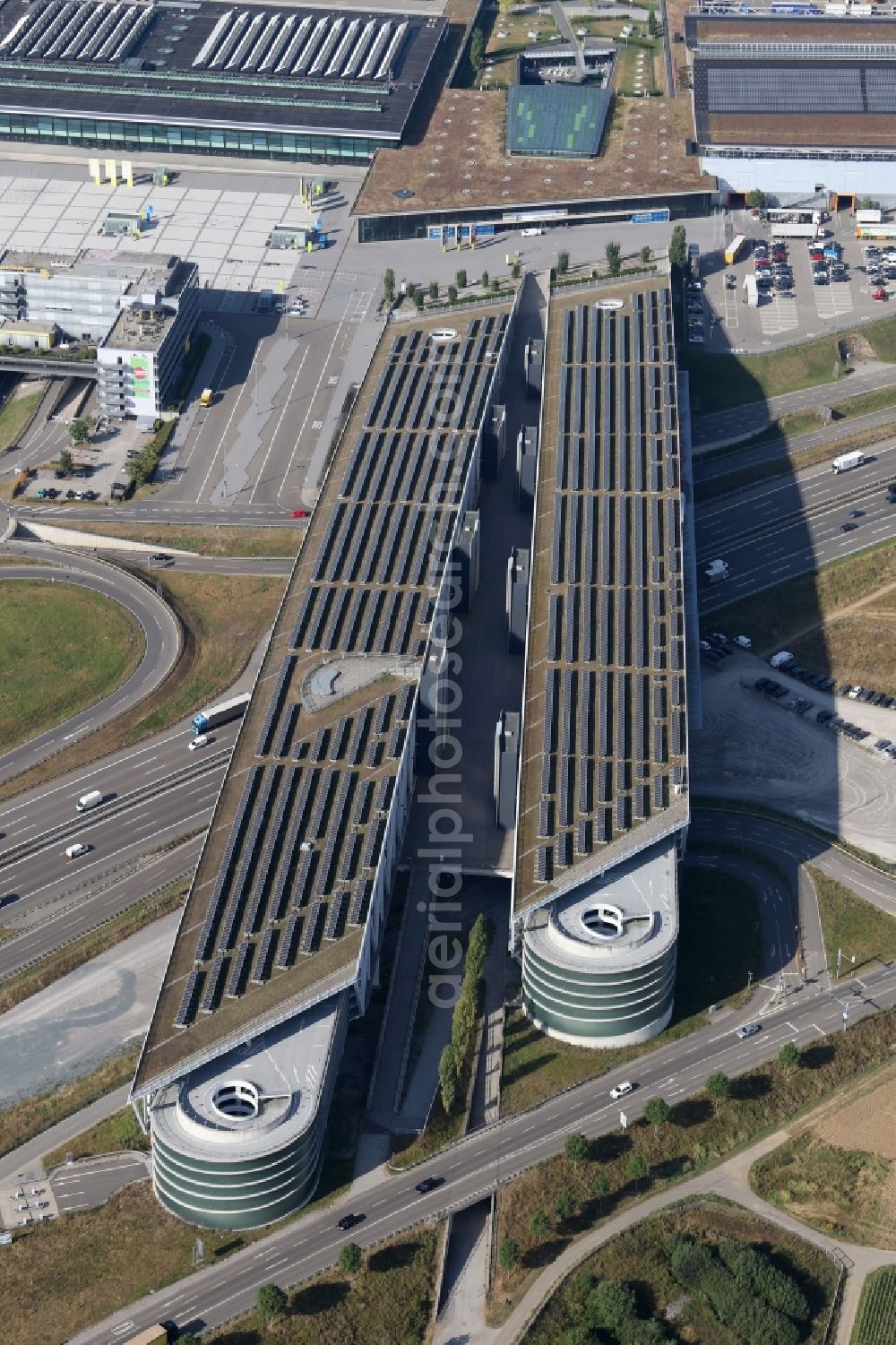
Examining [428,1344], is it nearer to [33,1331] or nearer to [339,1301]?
[339,1301]

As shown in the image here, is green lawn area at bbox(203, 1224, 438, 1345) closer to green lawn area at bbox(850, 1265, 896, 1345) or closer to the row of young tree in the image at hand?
the row of young tree

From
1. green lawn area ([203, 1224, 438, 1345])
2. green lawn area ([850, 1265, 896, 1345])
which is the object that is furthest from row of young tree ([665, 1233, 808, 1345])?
green lawn area ([203, 1224, 438, 1345])

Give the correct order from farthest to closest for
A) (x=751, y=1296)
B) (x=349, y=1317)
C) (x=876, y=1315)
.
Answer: (x=876, y=1315), (x=751, y=1296), (x=349, y=1317)

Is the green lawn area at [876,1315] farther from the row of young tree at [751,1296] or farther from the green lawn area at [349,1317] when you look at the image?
the green lawn area at [349,1317]

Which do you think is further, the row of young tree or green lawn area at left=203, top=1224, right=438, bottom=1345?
green lawn area at left=203, top=1224, right=438, bottom=1345

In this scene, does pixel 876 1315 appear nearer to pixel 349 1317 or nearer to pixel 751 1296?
pixel 751 1296

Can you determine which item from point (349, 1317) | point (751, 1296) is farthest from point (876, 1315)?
point (349, 1317)
